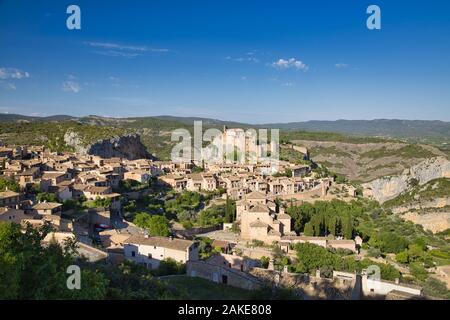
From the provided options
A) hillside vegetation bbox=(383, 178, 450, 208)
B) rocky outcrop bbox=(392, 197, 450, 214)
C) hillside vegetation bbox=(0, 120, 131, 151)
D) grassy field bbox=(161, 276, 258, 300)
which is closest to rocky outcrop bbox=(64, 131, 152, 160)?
hillside vegetation bbox=(0, 120, 131, 151)

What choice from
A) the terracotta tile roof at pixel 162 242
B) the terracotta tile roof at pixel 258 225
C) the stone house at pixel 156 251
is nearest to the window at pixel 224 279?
the stone house at pixel 156 251

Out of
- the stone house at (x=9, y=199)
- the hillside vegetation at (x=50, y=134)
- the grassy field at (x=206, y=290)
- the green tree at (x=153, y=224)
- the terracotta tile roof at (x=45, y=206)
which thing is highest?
the hillside vegetation at (x=50, y=134)

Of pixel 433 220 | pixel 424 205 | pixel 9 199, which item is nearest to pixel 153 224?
pixel 9 199

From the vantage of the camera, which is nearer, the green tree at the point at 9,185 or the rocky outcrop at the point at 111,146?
the green tree at the point at 9,185

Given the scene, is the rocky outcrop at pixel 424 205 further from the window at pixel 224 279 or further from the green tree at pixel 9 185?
the green tree at pixel 9 185

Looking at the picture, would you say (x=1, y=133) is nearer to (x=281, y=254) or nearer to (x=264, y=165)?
(x=264, y=165)

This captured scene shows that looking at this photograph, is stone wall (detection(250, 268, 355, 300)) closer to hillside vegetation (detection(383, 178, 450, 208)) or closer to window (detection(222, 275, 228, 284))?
window (detection(222, 275, 228, 284))

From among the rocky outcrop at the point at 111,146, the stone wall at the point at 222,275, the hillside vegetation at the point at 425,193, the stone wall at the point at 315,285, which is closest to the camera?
the stone wall at the point at 315,285
